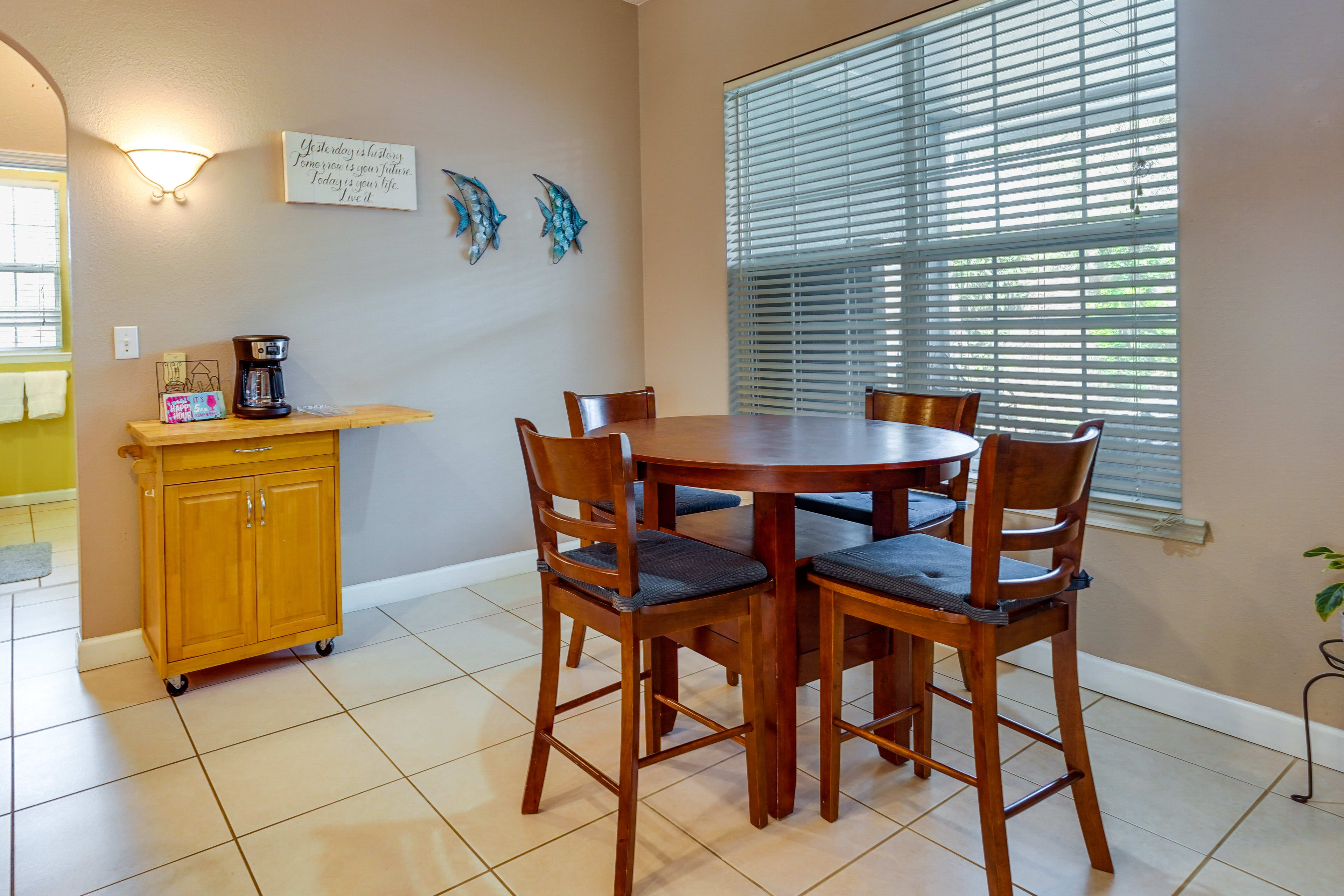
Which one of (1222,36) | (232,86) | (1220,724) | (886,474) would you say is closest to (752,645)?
(886,474)

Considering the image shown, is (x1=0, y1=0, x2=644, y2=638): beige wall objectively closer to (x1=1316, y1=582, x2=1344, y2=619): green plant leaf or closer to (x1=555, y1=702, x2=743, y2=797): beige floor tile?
(x1=555, y1=702, x2=743, y2=797): beige floor tile

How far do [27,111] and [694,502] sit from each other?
16.1 feet

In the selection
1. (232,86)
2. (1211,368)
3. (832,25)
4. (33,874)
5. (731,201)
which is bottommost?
(33,874)

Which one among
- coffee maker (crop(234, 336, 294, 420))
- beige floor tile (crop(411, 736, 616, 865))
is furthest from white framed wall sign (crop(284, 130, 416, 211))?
beige floor tile (crop(411, 736, 616, 865))

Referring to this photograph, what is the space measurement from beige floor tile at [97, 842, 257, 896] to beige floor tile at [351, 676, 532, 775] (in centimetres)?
47

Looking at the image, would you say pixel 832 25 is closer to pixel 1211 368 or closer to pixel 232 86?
pixel 1211 368

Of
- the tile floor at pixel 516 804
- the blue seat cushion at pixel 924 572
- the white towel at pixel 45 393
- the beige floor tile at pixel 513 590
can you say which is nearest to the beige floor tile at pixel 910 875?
the tile floor at pixel 516 804

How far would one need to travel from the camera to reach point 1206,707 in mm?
2402

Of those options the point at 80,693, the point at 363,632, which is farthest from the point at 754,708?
the point at 80,693

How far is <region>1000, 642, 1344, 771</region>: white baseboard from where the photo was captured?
7.19 ft

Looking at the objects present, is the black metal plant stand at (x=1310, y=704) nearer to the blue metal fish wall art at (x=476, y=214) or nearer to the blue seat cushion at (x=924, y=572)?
the blue seat cushion at (x=924, y=572)

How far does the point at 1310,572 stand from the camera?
86.5 inches

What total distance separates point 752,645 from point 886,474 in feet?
1.65

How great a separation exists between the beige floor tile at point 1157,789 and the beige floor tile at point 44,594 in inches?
155
